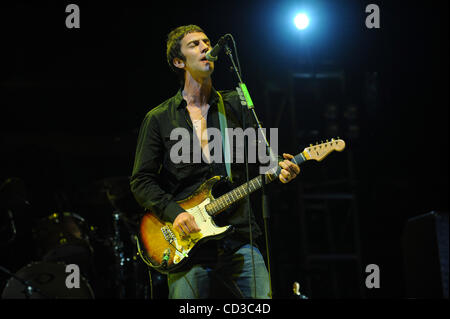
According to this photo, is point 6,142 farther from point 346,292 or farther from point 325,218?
point 346,292

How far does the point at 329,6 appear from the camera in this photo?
554 centimetres

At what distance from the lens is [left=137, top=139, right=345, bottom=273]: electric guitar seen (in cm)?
292

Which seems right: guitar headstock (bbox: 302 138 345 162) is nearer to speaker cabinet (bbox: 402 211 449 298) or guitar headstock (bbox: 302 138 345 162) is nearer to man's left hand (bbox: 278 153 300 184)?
man's left hand (bbox: 278 153 300 184)

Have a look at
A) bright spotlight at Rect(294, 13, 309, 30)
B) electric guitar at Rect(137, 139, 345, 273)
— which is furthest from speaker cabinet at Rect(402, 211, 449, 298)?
bright spotlight at Rect(294, 13, 309, 30)

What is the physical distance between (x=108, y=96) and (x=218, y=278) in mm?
4473

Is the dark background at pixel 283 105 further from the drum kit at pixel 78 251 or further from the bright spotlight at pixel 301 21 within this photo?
the drum kit at pixel 78 251

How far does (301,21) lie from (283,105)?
122 cm

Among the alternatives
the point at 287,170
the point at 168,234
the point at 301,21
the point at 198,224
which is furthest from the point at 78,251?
the point at 301,21

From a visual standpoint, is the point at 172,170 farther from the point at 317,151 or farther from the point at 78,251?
the point at 78,251

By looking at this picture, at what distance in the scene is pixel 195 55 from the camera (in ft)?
11.0

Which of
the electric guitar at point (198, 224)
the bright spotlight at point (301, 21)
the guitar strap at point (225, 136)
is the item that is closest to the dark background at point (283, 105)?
the bright spotlight at point (301, 21)

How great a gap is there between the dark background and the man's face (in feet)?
5.35

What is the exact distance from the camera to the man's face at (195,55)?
10.7ft

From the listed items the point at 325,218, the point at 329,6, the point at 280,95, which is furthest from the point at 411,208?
the point at 329,6
